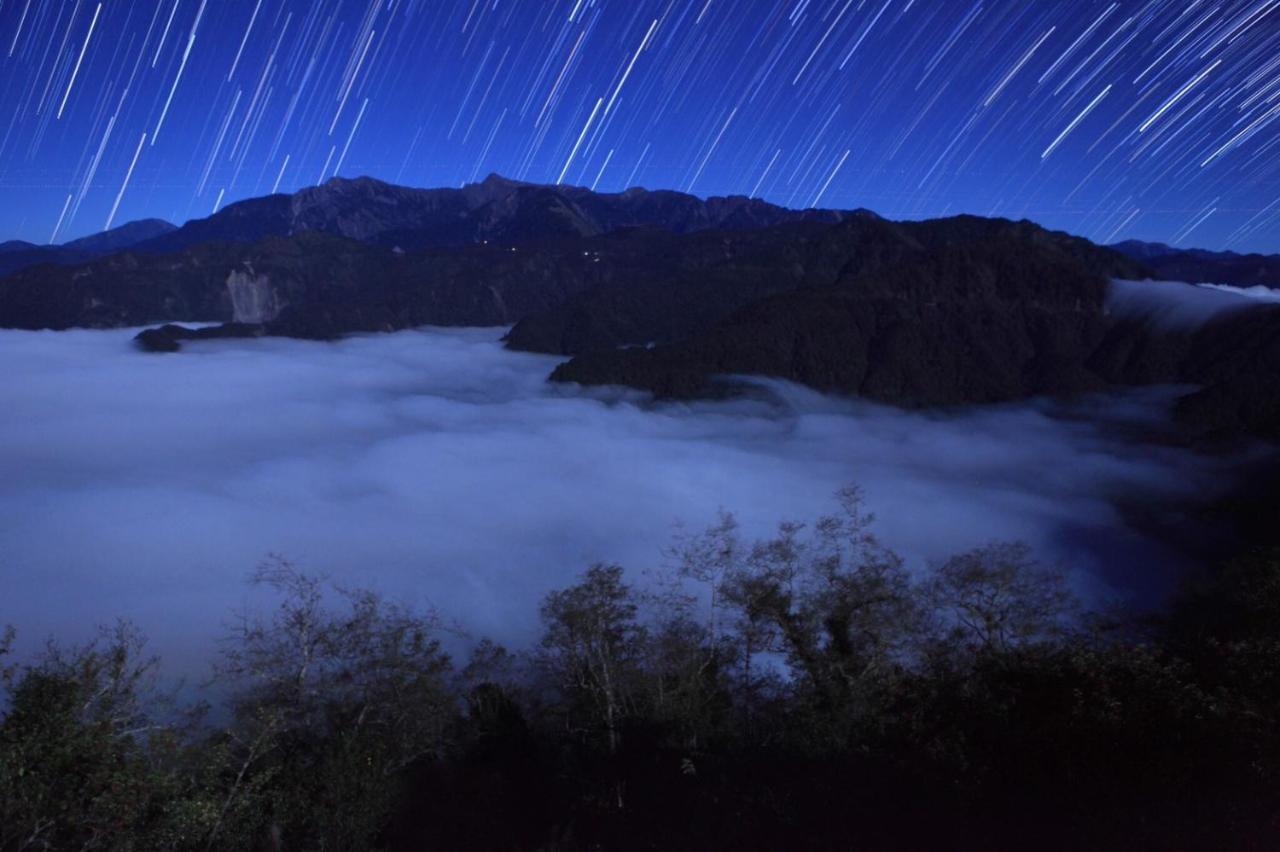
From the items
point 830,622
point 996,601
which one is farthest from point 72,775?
point 996,601

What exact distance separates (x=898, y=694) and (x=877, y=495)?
128m

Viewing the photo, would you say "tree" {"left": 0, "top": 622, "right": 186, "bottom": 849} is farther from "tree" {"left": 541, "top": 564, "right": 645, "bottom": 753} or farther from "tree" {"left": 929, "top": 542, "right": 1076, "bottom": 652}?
"tree" {"left": 929, "top": 542, "right": 1076, "bottom": 652}

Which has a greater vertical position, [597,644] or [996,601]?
[996,601]

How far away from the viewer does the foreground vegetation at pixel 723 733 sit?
49.1 feet

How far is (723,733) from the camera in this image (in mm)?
26984

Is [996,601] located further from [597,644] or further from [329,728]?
[329,728]

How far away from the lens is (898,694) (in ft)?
71.2

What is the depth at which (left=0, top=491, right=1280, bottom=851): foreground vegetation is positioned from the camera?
1497 cm

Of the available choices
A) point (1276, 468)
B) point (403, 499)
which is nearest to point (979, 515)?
point (1276, 468)

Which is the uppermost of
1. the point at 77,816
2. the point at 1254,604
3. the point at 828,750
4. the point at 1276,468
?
the point at 1276,468

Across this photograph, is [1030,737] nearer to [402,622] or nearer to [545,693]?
[402,622]

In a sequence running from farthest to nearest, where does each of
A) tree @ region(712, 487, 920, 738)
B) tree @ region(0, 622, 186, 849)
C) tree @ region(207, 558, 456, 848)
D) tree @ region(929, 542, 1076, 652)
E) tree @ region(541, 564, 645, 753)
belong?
tree @ region(541, 564, 645, 753)
tree @ region(712, 487, 920, 738)
tree @ region(929, 542, 1076, 652)
tree @ region(207, 558, 456, 848)
tree @ region(0, 622, 186, 849)

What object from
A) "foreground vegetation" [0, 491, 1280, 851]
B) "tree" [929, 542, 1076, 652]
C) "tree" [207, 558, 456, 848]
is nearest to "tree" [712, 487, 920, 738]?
"foreground vegetation" [0, 491, 1280, 851]

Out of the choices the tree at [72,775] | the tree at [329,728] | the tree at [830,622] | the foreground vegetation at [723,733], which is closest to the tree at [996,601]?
the foreground vegetation at [723,733]
